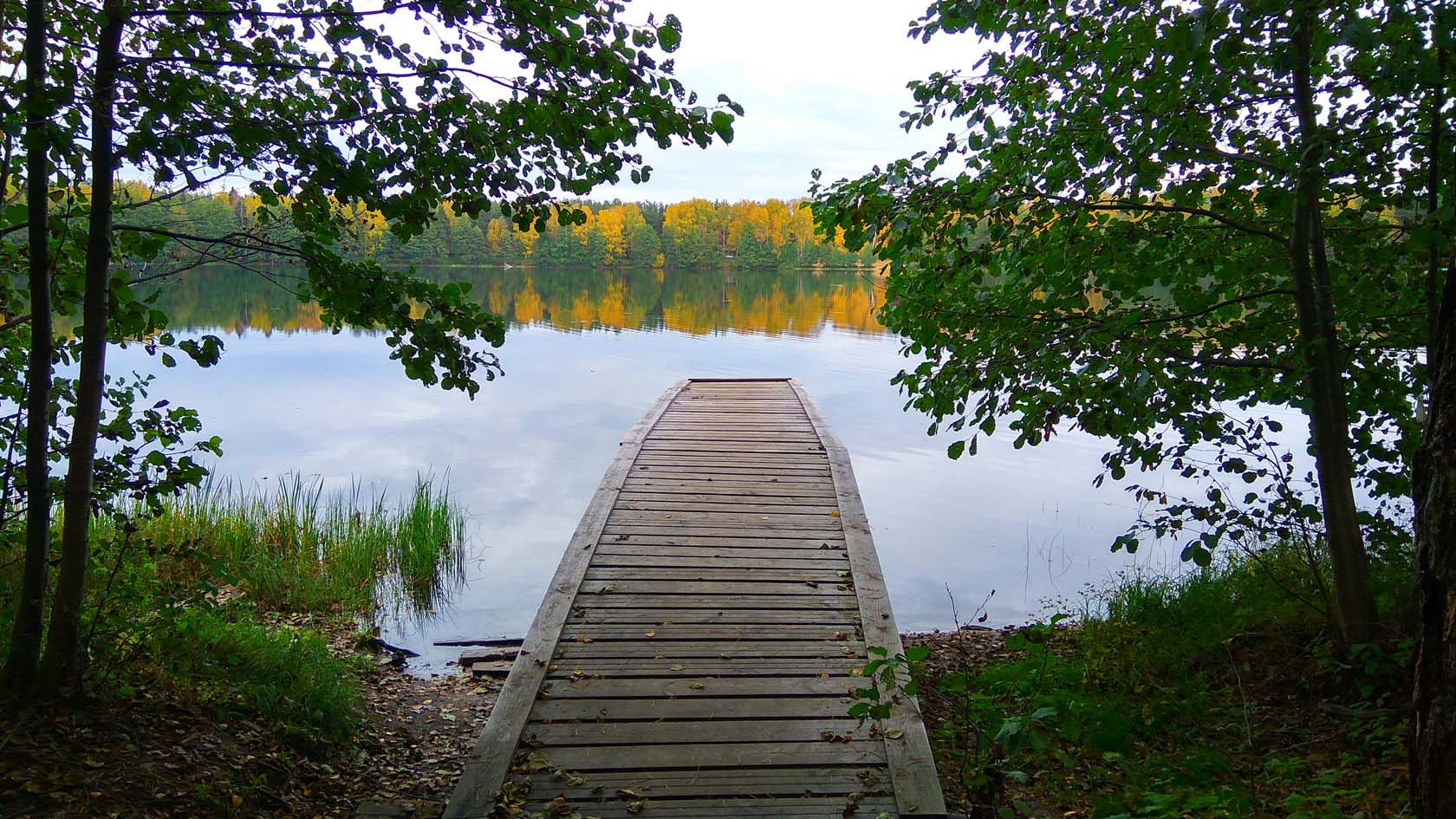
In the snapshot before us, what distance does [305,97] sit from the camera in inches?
119

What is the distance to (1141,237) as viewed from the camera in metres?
3.93

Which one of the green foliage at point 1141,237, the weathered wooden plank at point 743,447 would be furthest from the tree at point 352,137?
the weathered wooden plank at point 743,447

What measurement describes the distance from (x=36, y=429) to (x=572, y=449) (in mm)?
9793

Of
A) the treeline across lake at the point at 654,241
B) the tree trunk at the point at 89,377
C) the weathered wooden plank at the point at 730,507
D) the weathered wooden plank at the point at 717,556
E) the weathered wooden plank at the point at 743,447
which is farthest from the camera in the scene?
the treeline across lake at the point at 654,241

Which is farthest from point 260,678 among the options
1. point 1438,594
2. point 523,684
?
point 1438,594

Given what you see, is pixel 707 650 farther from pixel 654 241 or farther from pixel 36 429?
pixel 654 241

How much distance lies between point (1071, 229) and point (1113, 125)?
1.39ft

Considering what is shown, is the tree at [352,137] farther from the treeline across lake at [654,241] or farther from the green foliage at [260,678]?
the treeline across lake at [654,241]

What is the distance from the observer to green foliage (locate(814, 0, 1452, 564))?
3.34 metres

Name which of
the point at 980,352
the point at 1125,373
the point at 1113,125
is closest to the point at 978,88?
the point at 1113,125

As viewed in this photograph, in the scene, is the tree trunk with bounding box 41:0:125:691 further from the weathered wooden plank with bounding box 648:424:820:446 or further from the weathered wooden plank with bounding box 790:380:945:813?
the weathered wooden plank with bounding box 648:424:820:446

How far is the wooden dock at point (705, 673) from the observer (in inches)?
122

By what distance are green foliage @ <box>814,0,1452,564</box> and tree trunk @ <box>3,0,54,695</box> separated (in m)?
2.62

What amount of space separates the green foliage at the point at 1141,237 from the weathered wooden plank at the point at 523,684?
195cm
